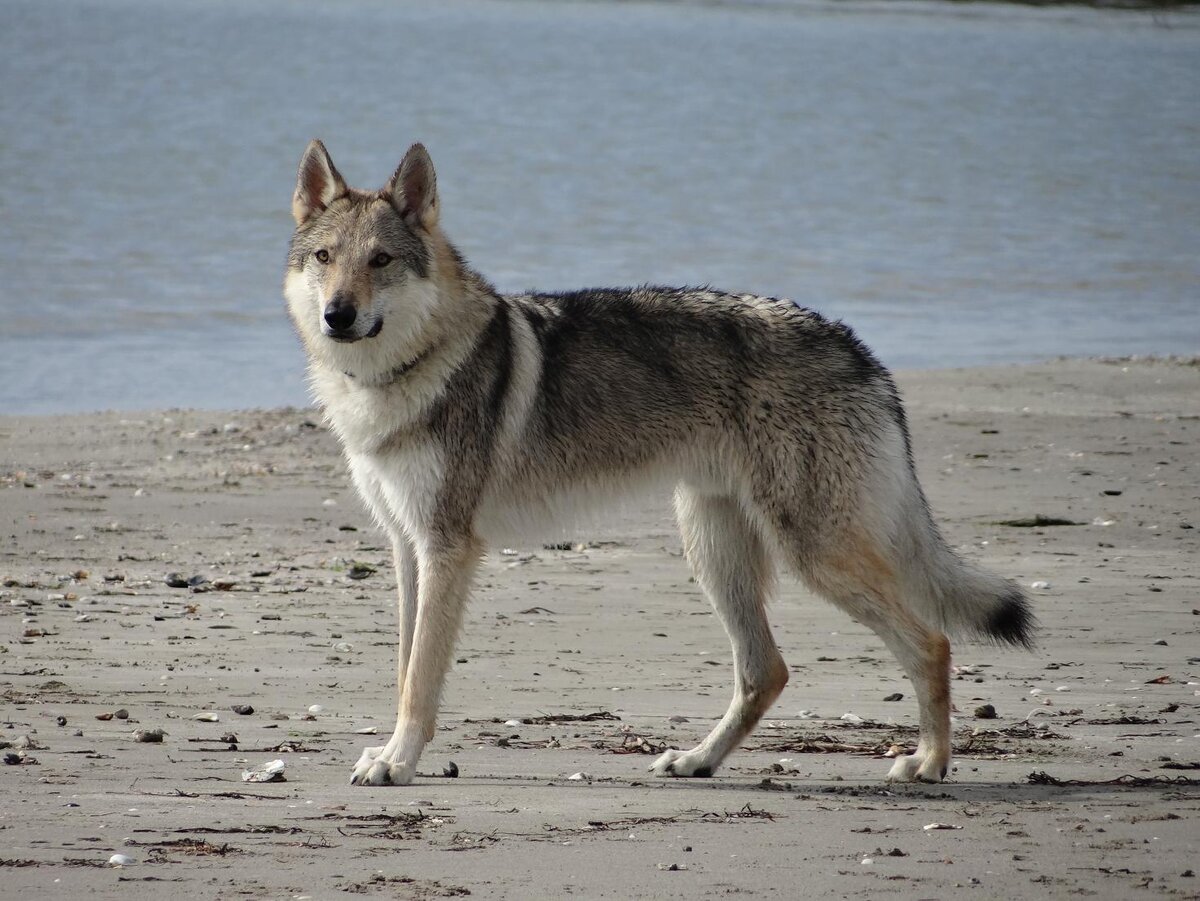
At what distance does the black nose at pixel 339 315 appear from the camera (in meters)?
5.31

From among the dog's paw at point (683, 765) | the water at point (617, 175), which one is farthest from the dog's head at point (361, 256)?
the water at point (617, 175)

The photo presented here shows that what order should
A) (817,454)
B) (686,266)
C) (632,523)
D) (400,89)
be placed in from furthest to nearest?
(400,89) → (686,266) → (632,523) → (817,454)

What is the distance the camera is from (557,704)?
595 cm

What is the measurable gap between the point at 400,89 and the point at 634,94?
20.2 ft

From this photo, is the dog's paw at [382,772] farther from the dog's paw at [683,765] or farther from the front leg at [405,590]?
the dog's paw at [683,765]

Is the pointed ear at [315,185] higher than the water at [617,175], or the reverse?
the pointed ear at [315,185]

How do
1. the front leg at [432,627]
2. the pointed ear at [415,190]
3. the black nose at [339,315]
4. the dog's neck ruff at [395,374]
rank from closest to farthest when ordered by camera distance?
the front leg at [432,627] < the black nose at [339,315] < the dog's neck ruff at [395,374] < the pointed ear at [415,190]

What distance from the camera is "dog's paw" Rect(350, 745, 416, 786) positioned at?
495 cm

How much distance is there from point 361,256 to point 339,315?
0.23 m

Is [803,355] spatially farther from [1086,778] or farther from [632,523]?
[632,523]

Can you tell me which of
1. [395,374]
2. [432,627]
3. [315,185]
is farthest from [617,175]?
[432,627]

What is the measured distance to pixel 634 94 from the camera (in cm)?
4534

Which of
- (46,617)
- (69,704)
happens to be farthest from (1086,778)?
(46,617)

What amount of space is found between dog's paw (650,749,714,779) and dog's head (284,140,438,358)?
1.55 meters
